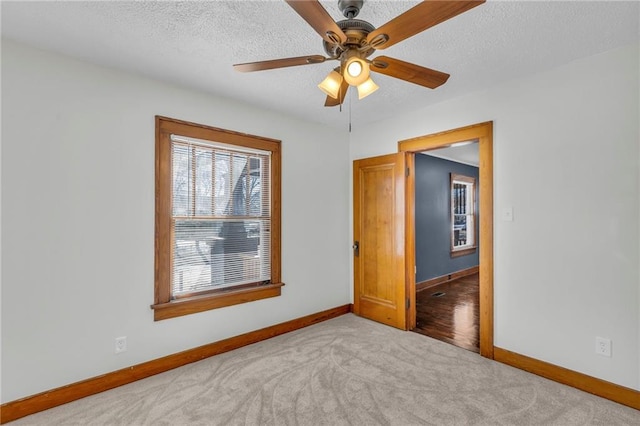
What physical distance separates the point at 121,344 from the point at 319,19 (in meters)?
2.78

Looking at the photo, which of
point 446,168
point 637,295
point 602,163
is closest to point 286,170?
point 602,163

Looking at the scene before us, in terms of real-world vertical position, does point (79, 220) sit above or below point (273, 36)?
below

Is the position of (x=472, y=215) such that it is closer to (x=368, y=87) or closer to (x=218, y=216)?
(x=218, y=216)

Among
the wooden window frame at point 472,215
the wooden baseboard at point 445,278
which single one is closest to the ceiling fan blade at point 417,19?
the wooden baseboard at point 445,278

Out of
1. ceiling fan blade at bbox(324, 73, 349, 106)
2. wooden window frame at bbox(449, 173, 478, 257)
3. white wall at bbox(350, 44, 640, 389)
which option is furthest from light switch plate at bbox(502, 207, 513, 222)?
wooden window frame at bbox(449, 173, 478, 257)

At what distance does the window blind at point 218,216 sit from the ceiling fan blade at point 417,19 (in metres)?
2.10

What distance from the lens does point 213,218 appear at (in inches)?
122

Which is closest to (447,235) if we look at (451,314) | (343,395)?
(451,314)

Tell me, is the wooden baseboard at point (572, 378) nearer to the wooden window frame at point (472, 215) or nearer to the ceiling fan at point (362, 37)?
the ceiling fan at point (362, 37)

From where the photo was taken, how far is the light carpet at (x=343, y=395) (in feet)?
6.83

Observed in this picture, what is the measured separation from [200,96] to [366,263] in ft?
9.08

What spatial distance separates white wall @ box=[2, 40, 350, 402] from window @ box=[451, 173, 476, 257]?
4.81 m

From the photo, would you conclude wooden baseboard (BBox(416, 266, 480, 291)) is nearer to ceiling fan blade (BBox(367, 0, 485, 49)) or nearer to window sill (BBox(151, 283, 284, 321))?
window sill (BBox(151, 283, 284, 321))

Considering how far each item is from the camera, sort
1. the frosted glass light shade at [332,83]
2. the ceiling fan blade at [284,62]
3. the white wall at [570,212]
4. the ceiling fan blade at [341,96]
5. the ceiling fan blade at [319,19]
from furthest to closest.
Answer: the white wall at [570,212], the ceiling fan blade at [341,96], the frosted glass light shade at [332,83], the ceiling fan blade at [284,62], the ceiling fan blade at [319,19]
